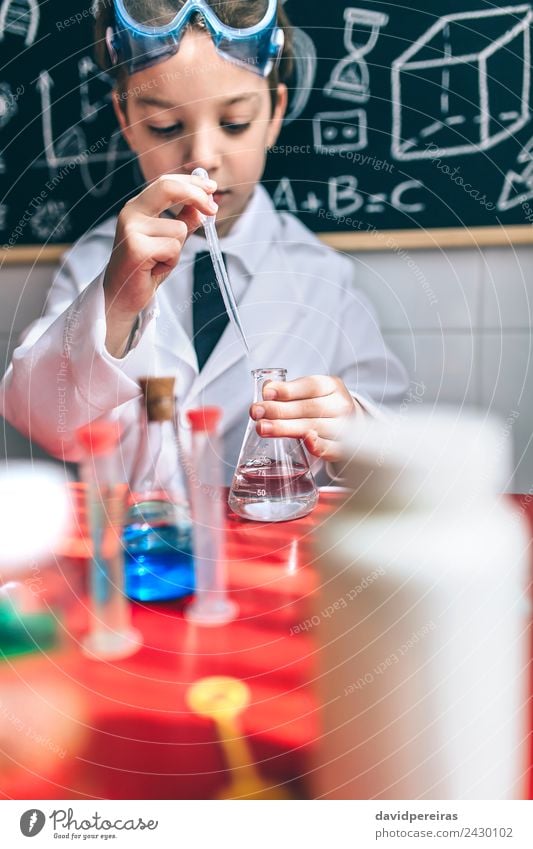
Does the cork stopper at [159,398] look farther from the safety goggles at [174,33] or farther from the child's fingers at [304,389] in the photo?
the safety goggles at [174,33]

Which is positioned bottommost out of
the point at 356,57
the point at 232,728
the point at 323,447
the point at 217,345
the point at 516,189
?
the point at 232,728

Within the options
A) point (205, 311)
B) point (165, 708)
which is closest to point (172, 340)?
point (205, 311)

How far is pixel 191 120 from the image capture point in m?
0.46

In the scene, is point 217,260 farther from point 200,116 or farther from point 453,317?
point 453,317

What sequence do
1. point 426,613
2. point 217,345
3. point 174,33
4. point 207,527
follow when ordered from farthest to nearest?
1. point 217,345
2. point 174,33
3. point 207,527
4. point 426,613

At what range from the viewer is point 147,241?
0.37 meters

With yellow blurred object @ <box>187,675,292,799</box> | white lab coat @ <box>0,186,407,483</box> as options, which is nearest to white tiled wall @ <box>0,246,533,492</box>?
white lab coat @ <box>0,186,407,483</box>

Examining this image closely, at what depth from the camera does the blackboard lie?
1.57 ft

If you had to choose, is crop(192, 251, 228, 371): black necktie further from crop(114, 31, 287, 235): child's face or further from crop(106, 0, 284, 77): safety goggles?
crop(106, 0, 284, 77): safety goggles

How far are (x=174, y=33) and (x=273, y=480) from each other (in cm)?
33

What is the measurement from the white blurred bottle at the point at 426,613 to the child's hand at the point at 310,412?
0.52 ft

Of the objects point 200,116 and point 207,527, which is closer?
point 207,527
